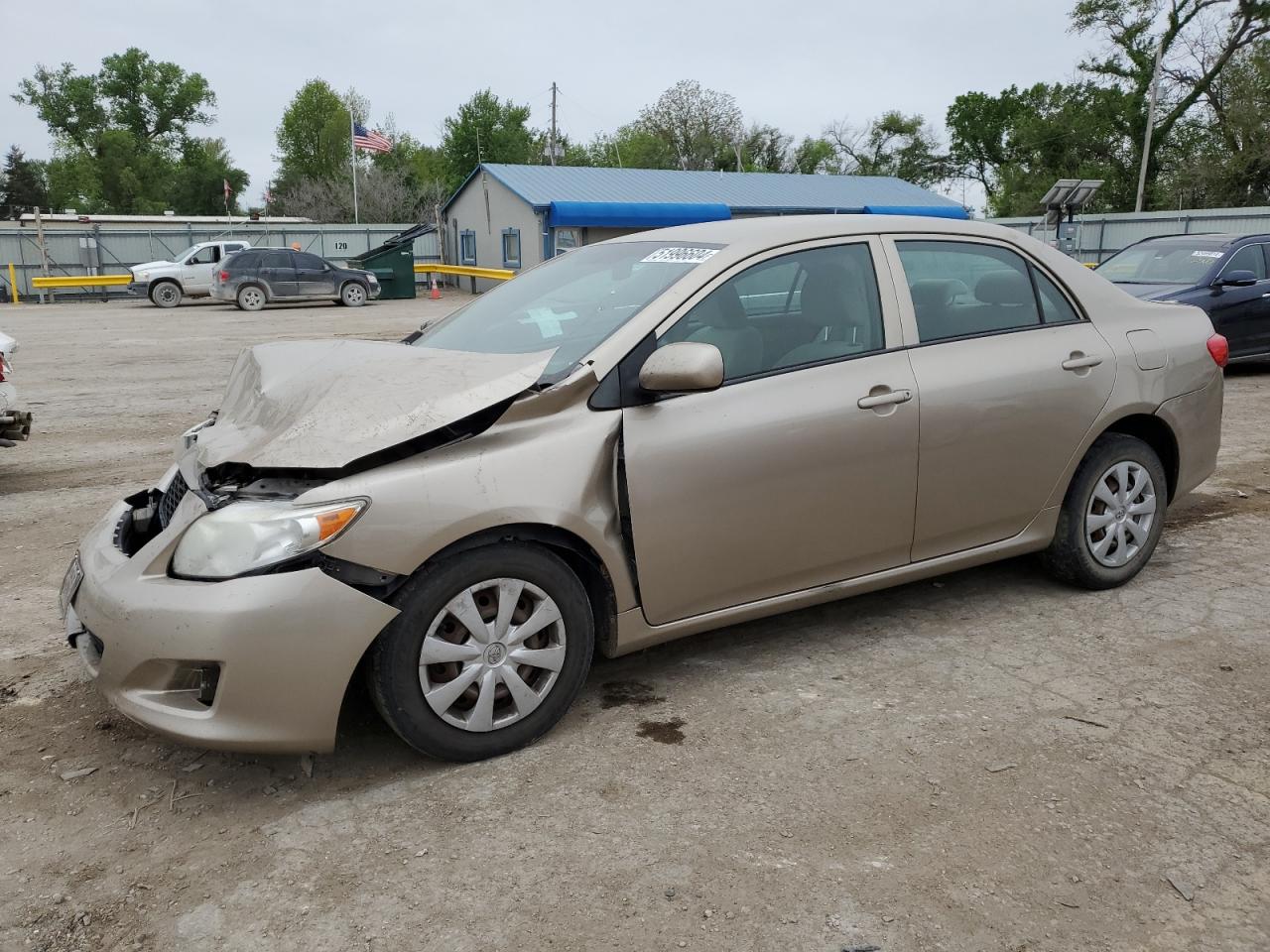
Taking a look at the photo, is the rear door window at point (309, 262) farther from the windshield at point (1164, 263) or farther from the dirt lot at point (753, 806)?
the dirt lot at point (753, 806)

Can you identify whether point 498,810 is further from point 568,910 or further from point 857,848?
point 857,848

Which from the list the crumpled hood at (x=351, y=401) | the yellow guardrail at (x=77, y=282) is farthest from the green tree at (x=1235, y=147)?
the crumpled hood at (x=351, y=401)

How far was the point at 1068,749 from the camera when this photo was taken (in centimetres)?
319

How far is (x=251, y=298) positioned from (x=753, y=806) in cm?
2547

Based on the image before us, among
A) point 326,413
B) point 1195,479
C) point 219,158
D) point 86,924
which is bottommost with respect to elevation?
point 86,924

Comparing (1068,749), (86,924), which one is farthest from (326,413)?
(1068,749)

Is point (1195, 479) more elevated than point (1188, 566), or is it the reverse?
point (1195, 479)

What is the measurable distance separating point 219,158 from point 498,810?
Result: 291 ft

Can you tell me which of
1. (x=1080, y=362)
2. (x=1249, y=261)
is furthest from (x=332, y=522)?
(x=1249, y=261)

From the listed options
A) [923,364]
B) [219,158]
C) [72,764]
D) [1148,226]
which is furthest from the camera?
[219,158]

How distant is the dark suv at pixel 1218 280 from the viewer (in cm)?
1063

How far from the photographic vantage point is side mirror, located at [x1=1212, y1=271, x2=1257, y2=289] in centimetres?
1055

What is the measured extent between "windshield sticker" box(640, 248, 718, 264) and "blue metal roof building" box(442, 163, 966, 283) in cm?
2560

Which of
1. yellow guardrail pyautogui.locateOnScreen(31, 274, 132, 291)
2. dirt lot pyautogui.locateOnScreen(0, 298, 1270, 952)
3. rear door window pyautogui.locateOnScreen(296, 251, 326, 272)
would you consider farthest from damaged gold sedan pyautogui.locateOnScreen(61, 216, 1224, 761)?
yellow guardrail pyautogui.locateOnScreen(31, 274, 132, 291)
